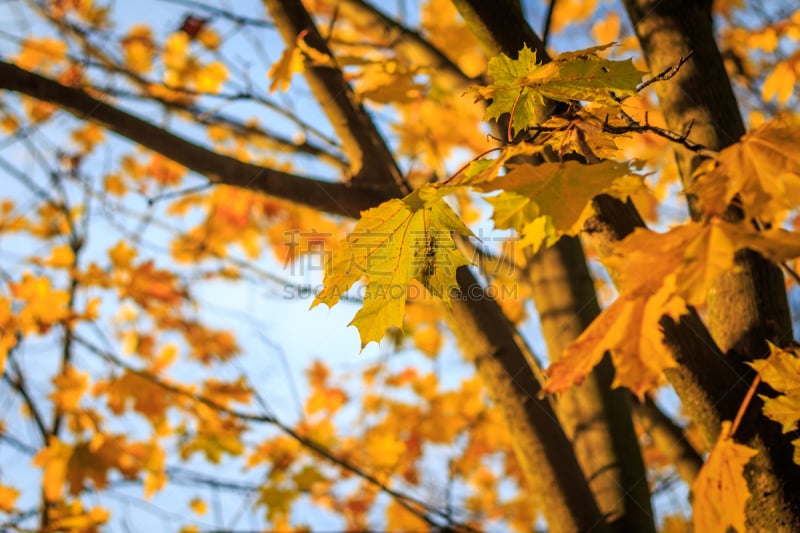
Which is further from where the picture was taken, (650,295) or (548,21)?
(548,21)

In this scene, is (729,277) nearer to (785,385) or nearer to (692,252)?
(785,385)

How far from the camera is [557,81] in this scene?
856 mm

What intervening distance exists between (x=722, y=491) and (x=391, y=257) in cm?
61

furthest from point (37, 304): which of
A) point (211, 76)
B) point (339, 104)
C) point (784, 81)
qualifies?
point (784, 81)

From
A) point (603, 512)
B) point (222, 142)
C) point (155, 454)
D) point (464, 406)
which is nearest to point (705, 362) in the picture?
point (603, 512)

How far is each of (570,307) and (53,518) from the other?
7.09 ft

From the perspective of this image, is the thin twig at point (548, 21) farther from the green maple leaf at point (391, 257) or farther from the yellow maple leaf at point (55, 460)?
the yellow maple leaf at point (55, 460)

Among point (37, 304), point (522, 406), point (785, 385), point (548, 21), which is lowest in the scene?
point (785, 385)

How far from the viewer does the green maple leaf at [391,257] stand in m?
0.89

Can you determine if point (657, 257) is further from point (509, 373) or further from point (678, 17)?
point (678, 17)

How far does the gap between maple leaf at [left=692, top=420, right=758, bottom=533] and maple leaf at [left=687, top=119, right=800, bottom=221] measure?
37 centimetres

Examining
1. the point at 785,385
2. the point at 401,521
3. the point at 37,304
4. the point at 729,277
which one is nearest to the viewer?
the point at 785,385

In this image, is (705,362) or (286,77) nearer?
(705,362)

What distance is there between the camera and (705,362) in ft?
3.64
